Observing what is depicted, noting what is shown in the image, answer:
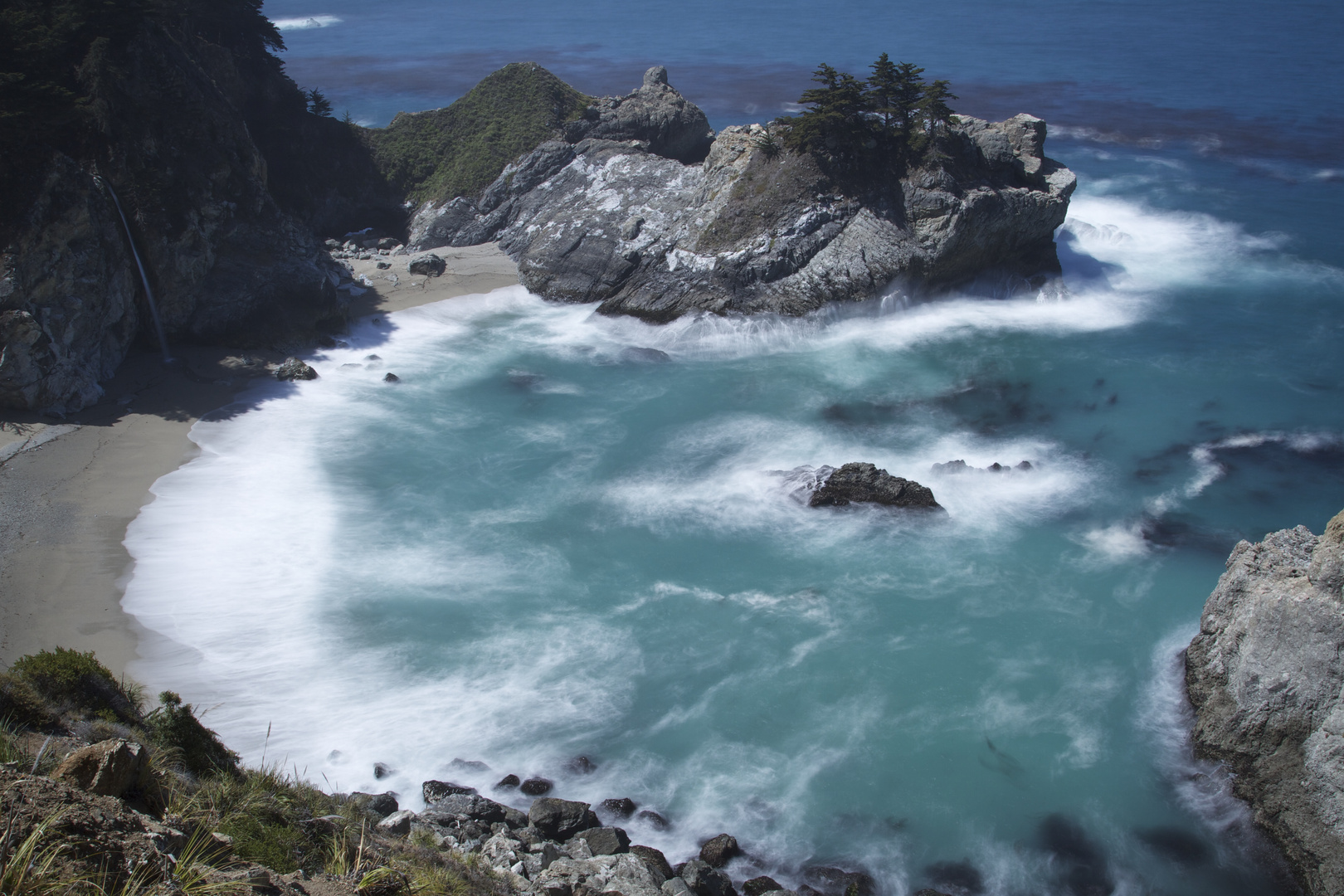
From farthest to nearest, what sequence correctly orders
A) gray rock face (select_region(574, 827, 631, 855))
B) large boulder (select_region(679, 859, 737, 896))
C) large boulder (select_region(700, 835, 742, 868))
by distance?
large boulder (select_region(700, 835, 742, 868)) → gray rock face (select_region(574, 827, 631, 855)) → large boulder (select_region(679, 859, 737, 896))

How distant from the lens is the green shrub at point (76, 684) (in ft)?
40.5

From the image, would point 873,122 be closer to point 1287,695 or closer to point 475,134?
point 475,134

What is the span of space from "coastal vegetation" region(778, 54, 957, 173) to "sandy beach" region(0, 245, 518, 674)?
77.4 ft

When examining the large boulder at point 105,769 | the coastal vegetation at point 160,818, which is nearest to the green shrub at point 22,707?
the coastal vegetation at point 160,818

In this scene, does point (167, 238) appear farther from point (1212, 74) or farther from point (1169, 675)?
point (1212, 74)

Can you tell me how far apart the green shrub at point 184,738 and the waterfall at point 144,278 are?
2088cm

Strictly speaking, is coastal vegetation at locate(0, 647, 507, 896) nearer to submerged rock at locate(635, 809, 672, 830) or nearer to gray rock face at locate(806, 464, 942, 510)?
submerged rock at locate(635, 809, 672, 830)

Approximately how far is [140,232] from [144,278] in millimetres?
1531

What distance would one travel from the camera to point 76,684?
1273 centimetres

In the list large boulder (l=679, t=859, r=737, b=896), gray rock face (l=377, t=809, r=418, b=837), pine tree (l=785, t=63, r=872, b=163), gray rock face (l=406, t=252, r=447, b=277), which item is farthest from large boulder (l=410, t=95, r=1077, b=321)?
gray rock face (l=377, t=809, r=418, b=837)

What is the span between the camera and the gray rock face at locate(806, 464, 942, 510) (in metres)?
23.8

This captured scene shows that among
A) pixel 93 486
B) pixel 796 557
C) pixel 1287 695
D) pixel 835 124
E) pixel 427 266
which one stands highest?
pixel 835 124

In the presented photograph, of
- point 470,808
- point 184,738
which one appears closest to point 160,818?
point 184,738

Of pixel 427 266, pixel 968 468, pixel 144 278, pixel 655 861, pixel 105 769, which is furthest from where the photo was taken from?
pixel 427 266
